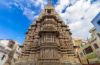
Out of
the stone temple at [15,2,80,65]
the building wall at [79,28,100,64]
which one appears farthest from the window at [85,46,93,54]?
the stone temple at [15,2,80,65]

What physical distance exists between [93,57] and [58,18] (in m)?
12.1

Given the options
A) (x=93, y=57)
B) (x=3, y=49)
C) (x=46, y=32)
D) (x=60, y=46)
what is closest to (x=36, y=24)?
(x=46, y=32)

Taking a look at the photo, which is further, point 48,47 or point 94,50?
point 94,50

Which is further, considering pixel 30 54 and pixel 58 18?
pixel 58 18

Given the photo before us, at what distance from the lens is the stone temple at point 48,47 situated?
1633cm

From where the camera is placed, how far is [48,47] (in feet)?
54.6

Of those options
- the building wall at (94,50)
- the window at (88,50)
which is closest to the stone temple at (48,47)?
the building wall at (94,50)

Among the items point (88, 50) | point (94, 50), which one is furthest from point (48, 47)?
point (88, 50)

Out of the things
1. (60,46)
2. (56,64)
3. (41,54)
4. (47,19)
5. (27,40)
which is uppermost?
(47,19)

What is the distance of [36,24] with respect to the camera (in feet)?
74.1

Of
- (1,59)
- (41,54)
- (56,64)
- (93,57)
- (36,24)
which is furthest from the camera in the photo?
(1,59)

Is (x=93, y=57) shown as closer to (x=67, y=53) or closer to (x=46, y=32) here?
(x=67, y=53)

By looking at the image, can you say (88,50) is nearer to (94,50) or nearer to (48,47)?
(94,50)

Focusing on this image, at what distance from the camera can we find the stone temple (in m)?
16.3
